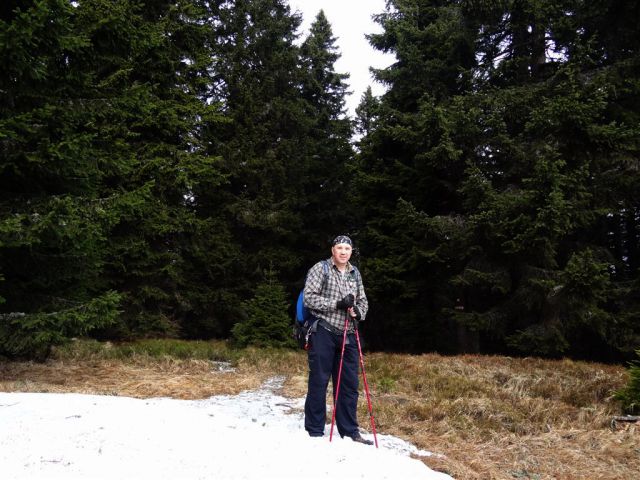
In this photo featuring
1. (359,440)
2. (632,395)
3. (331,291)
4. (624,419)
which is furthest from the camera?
(632,395)

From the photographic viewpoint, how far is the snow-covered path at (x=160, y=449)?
352 centimetres

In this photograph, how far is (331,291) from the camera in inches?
209

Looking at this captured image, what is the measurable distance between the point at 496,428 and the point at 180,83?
1321 cm

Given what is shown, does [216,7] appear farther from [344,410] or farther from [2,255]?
[344,410]

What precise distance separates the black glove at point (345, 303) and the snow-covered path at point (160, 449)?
131 centimetres

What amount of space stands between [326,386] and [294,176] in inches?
655

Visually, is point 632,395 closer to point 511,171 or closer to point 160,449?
point 160,449

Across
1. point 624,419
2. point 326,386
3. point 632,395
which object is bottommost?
point 624,419

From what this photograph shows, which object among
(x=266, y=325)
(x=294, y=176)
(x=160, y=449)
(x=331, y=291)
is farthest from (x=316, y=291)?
(x=294, y=176)

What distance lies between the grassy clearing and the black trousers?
954 mm

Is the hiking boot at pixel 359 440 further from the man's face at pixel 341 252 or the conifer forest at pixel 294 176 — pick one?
the conifer forest at pixel 294 176

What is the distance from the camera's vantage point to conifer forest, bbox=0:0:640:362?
7.70 metres

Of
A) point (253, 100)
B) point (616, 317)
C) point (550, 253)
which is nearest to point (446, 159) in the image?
point (550, 253)

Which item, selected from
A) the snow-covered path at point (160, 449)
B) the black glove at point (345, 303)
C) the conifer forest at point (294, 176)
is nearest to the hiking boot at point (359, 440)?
the snow-covered path at point (160, 449)
